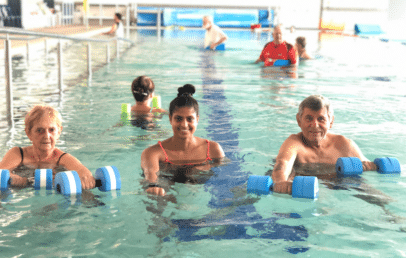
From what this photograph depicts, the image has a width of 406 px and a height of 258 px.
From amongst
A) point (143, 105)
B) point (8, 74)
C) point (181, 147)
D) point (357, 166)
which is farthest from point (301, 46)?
point (181, 147)

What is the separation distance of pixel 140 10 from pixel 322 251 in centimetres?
2930

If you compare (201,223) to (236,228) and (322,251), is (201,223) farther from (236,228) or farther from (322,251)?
(322,251)

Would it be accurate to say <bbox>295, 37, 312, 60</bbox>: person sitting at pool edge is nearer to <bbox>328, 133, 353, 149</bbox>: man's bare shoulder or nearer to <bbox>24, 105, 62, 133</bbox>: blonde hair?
<bbox>328, 133, 353, 149</bbox>: man's bare shoulder

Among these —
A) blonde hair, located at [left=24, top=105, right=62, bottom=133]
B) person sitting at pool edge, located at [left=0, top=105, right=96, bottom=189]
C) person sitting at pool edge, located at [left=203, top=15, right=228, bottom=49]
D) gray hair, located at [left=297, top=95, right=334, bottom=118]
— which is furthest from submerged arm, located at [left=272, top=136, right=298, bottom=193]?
person sitting at pool edge, located at [left=203, top=15, right=228, bottom=49]

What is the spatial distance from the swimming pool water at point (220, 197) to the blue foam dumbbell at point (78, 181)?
0.07 m

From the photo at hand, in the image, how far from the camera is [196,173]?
155 inches

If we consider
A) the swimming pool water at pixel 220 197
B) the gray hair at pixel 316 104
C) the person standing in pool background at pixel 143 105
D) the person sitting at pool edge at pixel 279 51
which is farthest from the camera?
the person sitting at pool edge at pixel 279 51

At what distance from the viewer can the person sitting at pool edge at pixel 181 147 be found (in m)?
3.73

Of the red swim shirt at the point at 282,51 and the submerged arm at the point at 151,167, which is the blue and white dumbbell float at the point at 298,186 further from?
the red swim shirt at the point at 282,51

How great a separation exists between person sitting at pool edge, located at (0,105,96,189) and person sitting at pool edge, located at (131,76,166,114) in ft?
7.71

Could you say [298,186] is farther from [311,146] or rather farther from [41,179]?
[41,179]

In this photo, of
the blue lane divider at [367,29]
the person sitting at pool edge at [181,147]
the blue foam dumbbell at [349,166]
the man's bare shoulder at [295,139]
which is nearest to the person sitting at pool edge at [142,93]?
the person sitting at pool edge at [181,147]

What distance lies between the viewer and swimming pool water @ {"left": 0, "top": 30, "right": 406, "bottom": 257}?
2.70 metres

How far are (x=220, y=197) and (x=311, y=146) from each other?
1073 mm
